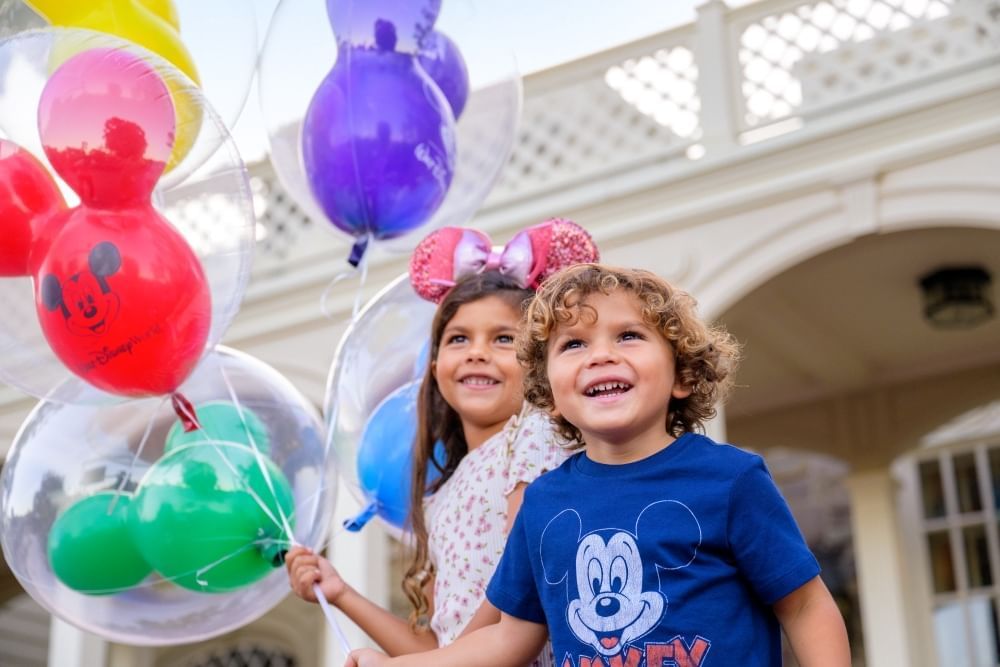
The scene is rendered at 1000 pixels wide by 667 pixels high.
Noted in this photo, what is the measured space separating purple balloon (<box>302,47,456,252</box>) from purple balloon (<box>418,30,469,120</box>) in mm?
51

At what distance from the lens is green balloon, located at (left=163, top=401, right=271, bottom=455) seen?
8.28 feet

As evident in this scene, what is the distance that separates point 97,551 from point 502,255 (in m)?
0.97

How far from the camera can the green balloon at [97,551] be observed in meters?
2.52

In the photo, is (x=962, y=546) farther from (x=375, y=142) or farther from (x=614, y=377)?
(x=614, y=377)

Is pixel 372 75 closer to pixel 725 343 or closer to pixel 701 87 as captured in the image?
pixel 725 343

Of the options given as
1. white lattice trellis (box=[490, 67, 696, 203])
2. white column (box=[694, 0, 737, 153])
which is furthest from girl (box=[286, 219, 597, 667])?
white lattice trellis (box=[490, 67, 696, 203])

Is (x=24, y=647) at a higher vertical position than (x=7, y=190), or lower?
lower

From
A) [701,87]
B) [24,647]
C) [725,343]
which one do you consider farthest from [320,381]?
[24,647]

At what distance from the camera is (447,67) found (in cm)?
290

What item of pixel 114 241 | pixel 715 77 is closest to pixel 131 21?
pixel 114 241

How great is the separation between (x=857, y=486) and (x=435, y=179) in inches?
201

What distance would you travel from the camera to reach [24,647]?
37.8 ft

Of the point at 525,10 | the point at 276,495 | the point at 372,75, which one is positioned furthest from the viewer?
the point at 525,10

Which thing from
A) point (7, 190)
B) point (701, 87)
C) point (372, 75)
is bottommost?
point (7, 190)
